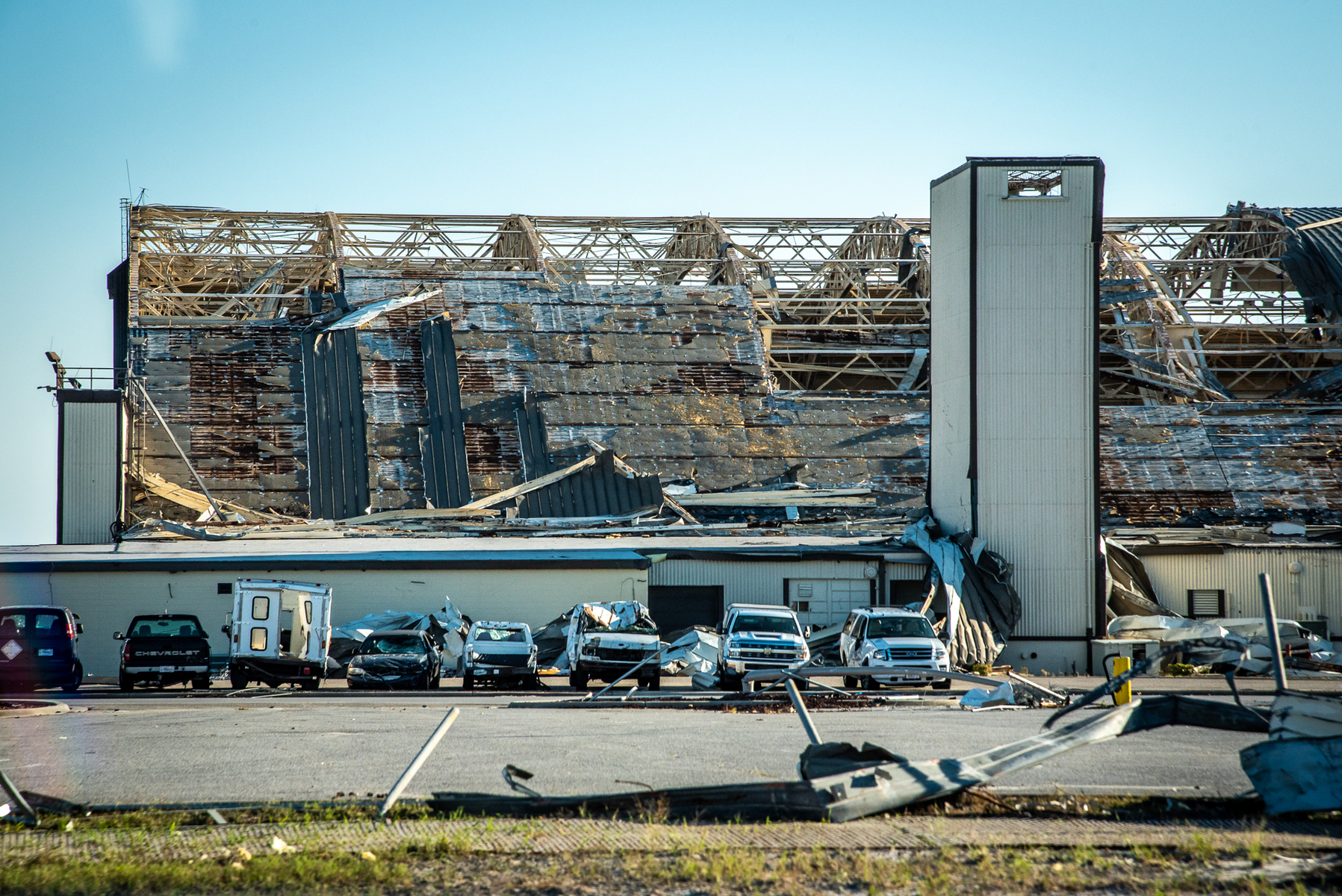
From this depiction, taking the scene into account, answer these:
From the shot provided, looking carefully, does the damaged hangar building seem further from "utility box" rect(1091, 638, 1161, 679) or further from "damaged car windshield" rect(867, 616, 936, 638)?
"damaged car windshield" rect(867, 616, 936, 638)

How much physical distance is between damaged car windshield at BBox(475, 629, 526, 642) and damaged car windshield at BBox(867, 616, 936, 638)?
7.23m

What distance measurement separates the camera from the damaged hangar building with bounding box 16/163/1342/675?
30.0 m

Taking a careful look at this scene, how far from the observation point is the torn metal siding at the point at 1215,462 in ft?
128

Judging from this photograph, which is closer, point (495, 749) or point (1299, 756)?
point (1299, 756)

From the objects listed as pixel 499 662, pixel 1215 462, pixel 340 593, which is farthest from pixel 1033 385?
pixel 340 593

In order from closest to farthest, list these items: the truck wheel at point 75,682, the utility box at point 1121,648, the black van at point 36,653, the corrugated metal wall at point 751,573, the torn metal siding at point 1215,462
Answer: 1. the black van at point 36,653
2. the truck wheel at point 75,682
3. the utility box at point 1121,648
4. the corrugated metal wall at point 751,573
5. the torn metal siding at point 1215,462

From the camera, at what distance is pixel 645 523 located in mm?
35875

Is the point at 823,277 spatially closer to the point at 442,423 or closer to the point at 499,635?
the point at 442,423

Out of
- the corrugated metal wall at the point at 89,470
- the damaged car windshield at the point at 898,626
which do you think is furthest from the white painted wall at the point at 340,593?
the damaged car windshield at the point at 898,626

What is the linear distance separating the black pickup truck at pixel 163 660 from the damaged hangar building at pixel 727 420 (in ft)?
16.8

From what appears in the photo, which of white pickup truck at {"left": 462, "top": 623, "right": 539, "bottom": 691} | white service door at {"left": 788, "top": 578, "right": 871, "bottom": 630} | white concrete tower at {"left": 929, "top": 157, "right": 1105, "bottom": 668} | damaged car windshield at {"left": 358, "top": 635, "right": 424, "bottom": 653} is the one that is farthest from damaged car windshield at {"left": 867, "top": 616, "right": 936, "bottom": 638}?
damaged car windshield at {"left": 358, "top": 635, "right": 424, "bottom": 653}

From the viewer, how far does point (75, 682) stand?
910 inches

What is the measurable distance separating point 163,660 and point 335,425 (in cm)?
1892

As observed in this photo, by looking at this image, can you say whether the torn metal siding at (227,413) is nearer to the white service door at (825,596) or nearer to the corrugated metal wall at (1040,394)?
the white service door at (825,596)
